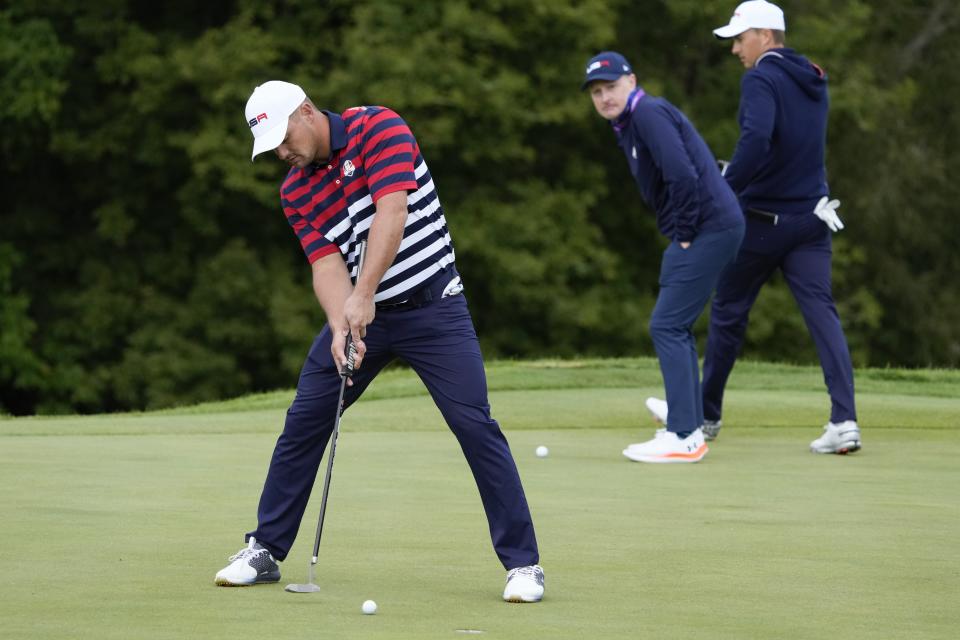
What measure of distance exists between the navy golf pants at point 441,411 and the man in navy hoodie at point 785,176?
3.92 meters

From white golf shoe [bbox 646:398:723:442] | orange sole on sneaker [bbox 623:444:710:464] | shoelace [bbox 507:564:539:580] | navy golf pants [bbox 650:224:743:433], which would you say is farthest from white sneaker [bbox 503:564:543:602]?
white golf shoe [bbox 646:398:723:442]

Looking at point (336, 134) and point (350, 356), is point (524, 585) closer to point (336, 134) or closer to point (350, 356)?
point (350, 356)

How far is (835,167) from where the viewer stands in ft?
89.7

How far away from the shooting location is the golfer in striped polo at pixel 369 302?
470cm

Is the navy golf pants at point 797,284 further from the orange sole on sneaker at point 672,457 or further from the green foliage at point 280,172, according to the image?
the green foliage at point 280,172

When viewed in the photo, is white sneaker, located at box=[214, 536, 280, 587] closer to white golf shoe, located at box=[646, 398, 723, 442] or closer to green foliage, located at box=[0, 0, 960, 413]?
white golf shoe, located at box=[646, 398, 723, 442]

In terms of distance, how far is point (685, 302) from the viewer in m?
8.14

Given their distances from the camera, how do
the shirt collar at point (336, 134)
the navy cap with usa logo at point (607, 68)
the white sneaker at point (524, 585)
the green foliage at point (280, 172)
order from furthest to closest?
the green foliage at point (280, 172) → the navy cap with usa logo at point (607, 68) → the shirt collar at point (336, 134) → the white sneaker at point (524, 585)

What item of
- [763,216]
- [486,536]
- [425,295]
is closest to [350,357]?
[425,295]

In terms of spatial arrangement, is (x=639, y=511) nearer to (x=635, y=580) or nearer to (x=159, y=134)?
(x=635, y=580)

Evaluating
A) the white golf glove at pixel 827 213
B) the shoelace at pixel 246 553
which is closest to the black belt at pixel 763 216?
the white golf glove at pixel 827 213

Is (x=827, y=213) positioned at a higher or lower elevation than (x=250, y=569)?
higher

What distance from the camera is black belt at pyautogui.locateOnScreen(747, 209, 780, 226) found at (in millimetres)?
8625

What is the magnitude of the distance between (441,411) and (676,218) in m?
3.42
